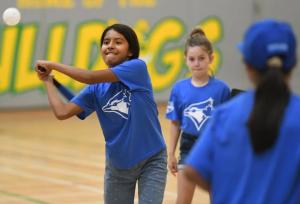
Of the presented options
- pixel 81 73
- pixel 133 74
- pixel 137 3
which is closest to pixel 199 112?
pixel 133 74

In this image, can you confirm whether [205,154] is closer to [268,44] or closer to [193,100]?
[268,44]

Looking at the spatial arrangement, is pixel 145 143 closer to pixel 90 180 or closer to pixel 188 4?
pixel 90 180

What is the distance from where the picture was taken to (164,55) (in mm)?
15852

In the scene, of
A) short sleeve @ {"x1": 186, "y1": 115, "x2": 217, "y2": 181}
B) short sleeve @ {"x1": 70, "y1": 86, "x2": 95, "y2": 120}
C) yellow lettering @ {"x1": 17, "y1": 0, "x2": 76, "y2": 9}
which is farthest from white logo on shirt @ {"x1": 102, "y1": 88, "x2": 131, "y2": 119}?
yellow lettering @ {"x1": 17, "y1": 0, "x2": 76, "y2": 9}

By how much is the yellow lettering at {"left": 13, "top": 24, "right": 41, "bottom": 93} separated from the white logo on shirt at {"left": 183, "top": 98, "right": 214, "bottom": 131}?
1080 centimetres

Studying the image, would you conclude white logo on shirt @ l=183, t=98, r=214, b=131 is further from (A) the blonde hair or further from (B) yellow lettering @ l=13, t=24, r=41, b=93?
(B) yellow lettering @ l=13, t=24, r=41, b=93

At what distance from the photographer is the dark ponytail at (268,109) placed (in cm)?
144

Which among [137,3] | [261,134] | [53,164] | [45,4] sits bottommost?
[53,164]

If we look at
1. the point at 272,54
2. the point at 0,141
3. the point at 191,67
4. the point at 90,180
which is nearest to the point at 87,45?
the point at 0,141

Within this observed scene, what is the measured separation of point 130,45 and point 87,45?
11716mm

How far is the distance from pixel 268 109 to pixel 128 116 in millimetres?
1777

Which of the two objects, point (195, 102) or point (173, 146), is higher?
point (195, 102)

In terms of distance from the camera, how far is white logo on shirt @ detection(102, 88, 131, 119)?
317 cm

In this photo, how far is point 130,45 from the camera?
133 inches
